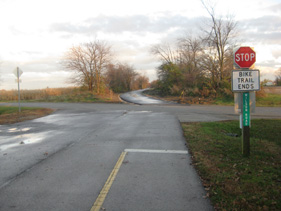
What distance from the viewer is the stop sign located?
5.61 m

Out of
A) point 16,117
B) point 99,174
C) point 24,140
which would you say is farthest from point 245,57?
point 16,117

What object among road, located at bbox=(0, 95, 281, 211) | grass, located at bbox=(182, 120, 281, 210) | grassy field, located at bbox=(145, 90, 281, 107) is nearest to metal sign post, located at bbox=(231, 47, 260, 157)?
grass, located at bbox=(182, 120, 281, 210)

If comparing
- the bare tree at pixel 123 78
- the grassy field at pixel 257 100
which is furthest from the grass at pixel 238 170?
the bare tree at pixel 123 78

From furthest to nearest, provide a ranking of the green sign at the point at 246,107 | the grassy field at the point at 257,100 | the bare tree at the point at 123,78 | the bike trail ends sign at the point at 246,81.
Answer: the bare tree at the point at 123,78, the grassy field at the point at 257,100, the green sign at the point at 246,107, the bike trail ends sign at the point at 246,81

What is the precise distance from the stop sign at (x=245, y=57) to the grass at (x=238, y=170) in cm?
239

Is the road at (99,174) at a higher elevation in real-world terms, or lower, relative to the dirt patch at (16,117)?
lower

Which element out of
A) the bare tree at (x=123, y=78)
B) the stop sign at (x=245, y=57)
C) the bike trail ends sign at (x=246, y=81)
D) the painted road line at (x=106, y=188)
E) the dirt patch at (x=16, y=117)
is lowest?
the painted road line at (x=106, y=188)

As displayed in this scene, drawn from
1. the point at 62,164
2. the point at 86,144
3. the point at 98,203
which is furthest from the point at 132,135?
the point at 98,203

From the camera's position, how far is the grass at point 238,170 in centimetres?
362

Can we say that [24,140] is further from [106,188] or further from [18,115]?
[18,115]

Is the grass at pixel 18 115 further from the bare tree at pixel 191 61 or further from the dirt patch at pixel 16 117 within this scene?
the bare tree at pixel 191 61

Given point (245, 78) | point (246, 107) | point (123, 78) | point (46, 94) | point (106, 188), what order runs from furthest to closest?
point (123, 78)
point (46, 94)
point (246, 107)
point (245, 78)
point (106, 188)

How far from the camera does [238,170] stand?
193 inches

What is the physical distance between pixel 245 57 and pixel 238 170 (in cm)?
279
